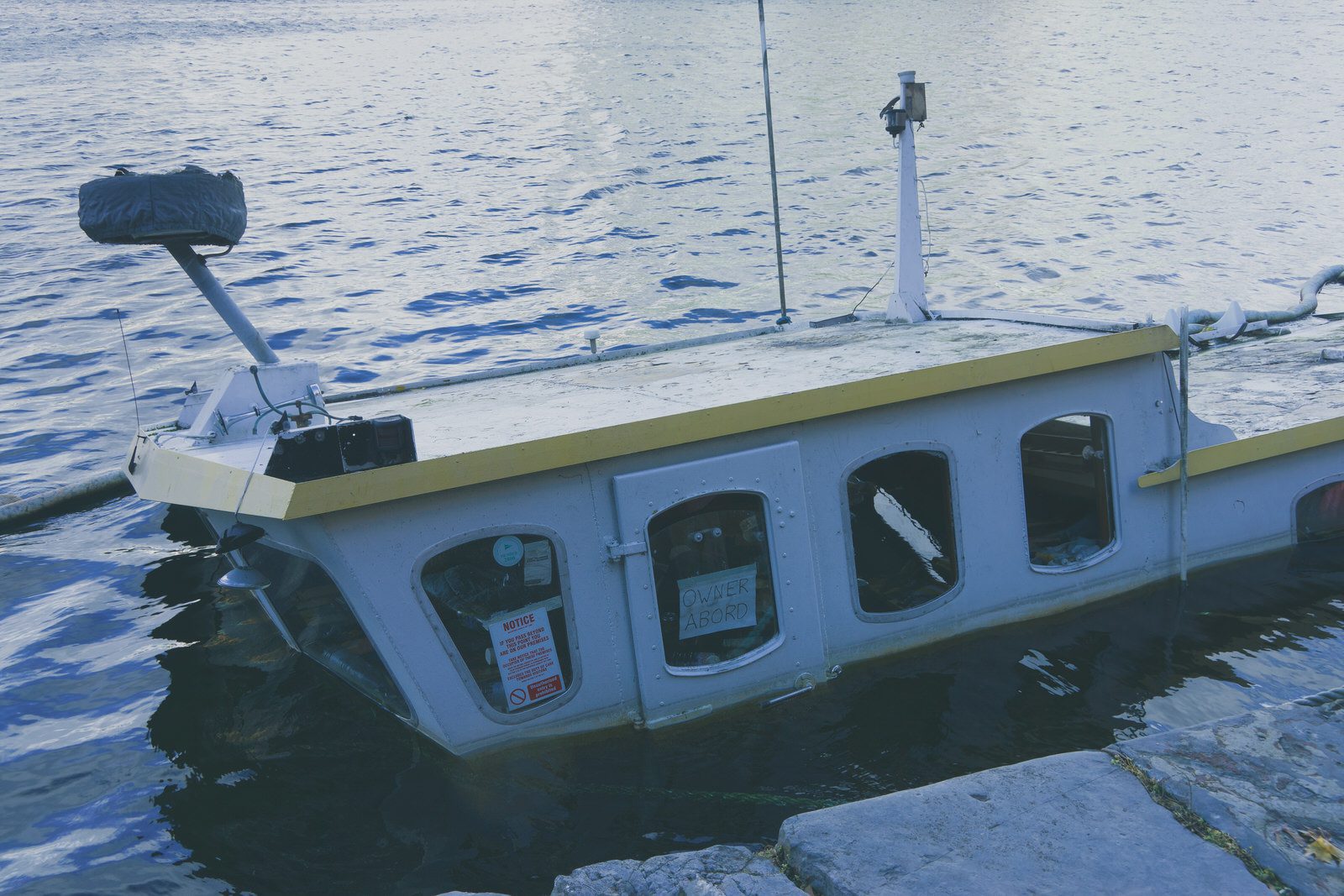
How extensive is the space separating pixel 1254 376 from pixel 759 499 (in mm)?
6841

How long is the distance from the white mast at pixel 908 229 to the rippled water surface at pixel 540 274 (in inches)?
117

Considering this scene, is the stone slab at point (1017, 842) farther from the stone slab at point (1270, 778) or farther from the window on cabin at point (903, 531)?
the window on cabin at point (903, 531)

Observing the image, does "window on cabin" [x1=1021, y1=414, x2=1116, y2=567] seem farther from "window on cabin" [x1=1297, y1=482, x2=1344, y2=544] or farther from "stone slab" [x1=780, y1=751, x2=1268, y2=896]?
"stone slab" [x1=780, y1=751, x2=1268, y2=896]

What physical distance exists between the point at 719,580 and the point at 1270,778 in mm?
2698

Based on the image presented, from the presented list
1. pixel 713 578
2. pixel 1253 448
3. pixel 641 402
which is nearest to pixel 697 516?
pixel 713 578

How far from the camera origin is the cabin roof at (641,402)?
182 inches

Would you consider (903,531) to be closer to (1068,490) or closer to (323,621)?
(1068,490)

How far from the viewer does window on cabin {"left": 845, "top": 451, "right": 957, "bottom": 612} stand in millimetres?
6004

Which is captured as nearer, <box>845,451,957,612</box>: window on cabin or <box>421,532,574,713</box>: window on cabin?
<box>421,532,574,713</box>: window on cabin

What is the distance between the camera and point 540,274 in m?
19.1

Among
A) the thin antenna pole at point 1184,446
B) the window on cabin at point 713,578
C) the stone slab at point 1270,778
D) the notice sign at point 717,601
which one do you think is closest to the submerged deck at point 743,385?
the thin antenna pole at point 1184,446

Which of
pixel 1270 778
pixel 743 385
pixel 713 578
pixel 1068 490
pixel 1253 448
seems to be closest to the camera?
pixel 1270 778

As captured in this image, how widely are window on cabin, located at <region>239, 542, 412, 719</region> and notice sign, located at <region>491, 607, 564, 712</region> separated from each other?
505 millimetres

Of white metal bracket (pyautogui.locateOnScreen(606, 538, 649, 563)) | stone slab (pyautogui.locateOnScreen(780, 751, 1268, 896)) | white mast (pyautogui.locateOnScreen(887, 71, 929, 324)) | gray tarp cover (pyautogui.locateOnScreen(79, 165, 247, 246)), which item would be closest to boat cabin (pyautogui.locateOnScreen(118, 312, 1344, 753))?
white metal bracket (pyautogui.locateOnScreen(606, 538, 649, 563))
